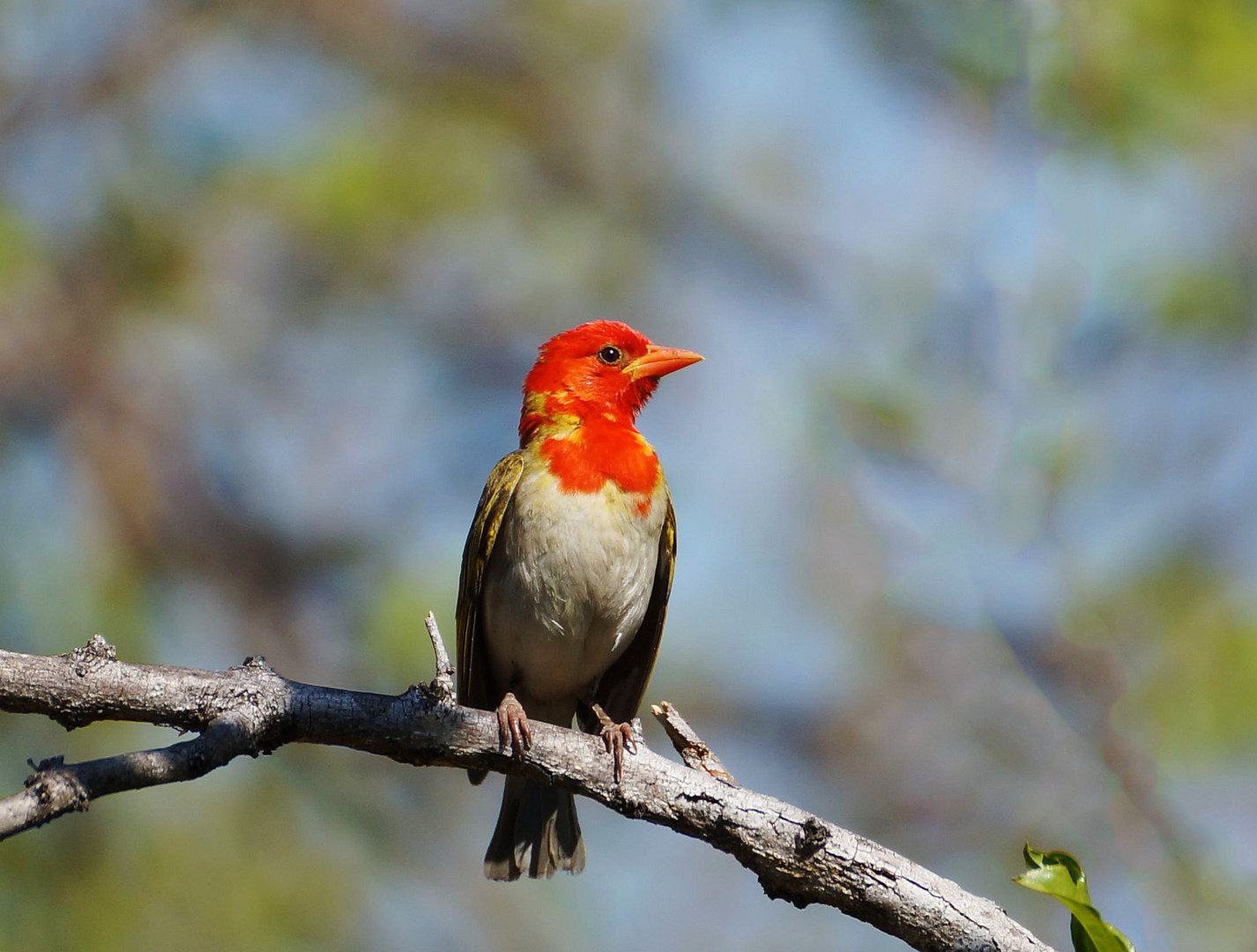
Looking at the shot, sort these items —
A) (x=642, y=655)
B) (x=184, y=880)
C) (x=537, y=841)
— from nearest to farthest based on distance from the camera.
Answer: (x=537, y=841)
(x=642, y=655)
(x=184, y=880)

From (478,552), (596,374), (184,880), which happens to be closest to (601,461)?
(478,552)

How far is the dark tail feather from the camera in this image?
5.14 meters

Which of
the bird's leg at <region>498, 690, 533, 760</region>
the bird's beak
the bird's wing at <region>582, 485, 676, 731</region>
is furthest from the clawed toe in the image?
the bird's beak

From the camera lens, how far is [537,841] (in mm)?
5148

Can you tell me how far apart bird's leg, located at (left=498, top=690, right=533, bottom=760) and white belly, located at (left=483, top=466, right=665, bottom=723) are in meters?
1.20

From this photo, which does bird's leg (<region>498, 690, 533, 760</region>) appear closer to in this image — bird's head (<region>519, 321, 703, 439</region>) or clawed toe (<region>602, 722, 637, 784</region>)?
clawed toe (<region>602, 722, 637, 784</region>)

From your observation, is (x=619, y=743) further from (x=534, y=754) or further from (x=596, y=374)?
(x=596, y=374)

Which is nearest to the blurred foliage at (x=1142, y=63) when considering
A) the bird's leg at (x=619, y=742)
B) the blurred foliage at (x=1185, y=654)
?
the blurred foliage at (x=1185, y=654)

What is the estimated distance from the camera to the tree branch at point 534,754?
3.10m

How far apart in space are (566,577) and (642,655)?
77 cm

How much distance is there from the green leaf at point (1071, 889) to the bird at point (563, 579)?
2049 mm

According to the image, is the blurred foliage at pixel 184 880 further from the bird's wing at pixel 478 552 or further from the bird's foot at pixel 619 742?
the bird's foot at pixel 619 742

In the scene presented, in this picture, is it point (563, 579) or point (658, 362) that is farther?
point (658, 362)

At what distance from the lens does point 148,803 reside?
709 centimetres
